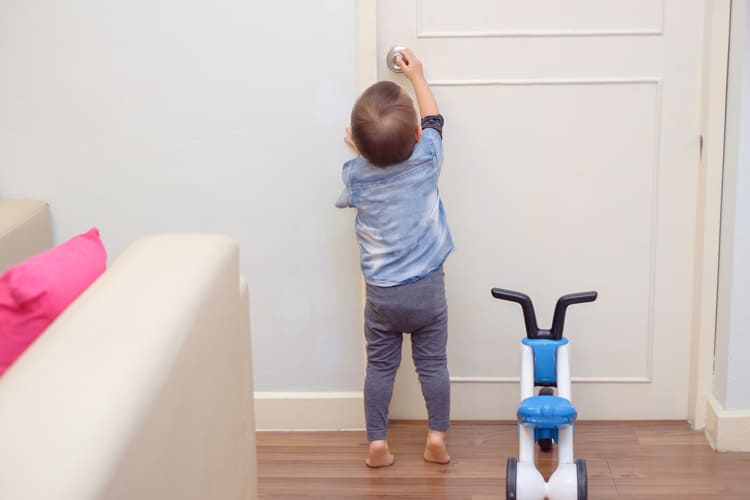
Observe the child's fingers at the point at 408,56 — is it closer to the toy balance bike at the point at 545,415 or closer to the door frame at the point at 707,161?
the door frame at the point at 707,161

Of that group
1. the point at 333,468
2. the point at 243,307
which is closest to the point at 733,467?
the point at 333,468

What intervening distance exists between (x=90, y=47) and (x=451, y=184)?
1.11 metres

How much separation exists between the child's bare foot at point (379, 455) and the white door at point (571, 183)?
30cm

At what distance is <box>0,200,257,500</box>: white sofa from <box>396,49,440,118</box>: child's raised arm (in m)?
0.94

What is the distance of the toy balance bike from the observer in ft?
7.61

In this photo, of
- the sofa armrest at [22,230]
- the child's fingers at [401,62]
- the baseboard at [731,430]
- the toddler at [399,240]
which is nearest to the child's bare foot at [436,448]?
the toddler at [399,240]

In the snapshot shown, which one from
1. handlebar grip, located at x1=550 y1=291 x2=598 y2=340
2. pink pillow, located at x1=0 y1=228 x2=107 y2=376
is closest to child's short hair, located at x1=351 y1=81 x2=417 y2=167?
handlebar grip, located at x1=550 y1=291 x2=598 y2=340

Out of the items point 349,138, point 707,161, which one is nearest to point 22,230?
point 349,138

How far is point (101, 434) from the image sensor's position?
42.2 inches

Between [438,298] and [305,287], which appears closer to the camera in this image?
[438,298]

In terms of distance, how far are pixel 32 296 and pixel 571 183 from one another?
71.5 inches

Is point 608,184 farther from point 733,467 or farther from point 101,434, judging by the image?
point 101,434

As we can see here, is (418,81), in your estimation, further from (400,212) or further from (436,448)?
(436,448)

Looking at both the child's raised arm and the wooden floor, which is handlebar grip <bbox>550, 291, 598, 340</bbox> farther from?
the child's raised arm
